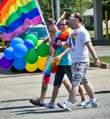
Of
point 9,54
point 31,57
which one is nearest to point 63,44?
point 31,57

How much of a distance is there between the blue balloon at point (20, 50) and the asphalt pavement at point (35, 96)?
3.55 ft

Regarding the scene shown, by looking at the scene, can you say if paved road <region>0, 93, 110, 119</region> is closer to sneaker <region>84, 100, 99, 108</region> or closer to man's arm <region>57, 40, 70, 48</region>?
sneaker <region>84, 100, 99, 108</region>

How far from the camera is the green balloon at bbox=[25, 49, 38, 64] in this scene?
21.7 ft

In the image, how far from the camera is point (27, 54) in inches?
264

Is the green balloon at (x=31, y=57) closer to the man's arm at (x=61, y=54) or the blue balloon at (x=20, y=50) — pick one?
the blue balloon at (x=20, y=50)

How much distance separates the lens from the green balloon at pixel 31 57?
6625mm

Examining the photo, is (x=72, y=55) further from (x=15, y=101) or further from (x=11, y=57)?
(x=15, y=101)

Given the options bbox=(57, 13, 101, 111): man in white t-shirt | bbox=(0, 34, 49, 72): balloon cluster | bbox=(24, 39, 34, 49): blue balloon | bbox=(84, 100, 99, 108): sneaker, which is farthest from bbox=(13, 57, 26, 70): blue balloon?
bbox=(84, 100, 99, 108): sneaker

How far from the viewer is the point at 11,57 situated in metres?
6.83

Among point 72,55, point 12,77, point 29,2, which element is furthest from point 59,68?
point 12,77

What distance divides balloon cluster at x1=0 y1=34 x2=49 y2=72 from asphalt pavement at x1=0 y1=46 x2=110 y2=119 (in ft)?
2.94

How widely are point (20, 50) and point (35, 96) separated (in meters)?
1.69

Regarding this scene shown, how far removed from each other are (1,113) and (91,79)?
4.15m

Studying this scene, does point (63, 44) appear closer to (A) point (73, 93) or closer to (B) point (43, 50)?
(B) point (43, 50)
